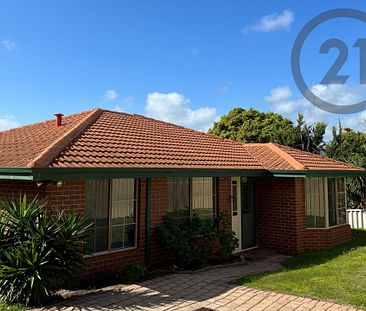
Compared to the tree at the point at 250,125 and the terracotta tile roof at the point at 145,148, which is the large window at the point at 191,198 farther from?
the tree at the point at 250,125

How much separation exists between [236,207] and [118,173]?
17.2 ft

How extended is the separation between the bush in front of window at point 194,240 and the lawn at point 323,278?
1.54m

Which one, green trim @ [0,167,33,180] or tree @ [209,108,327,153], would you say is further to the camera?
tree @ [209,108,327,153]

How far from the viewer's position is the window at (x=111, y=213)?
7.58m

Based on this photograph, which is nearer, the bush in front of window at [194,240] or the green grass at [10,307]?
the green grass at [10,307]

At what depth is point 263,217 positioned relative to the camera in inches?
465

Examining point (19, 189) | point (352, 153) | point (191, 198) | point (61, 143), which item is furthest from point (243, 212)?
point (352, 153)

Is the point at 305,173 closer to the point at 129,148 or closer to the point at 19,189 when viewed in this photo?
the point at 129,148

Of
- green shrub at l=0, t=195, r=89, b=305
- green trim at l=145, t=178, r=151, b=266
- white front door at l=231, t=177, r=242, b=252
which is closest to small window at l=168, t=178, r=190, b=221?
green trim at l=145, t=178, r=151, b=266

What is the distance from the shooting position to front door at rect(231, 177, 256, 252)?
1120 centimetres

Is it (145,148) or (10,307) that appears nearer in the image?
(10,307)

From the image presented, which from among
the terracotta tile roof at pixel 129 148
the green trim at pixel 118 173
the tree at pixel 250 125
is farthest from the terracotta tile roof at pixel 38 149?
the tree at pixel 250 125

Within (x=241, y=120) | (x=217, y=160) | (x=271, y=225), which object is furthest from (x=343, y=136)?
(x=217, y=160)

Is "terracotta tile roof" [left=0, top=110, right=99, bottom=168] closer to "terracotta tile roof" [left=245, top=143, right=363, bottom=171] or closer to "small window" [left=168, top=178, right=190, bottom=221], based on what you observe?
"small window" [left=168, top=178, right=190, bottom=221]
